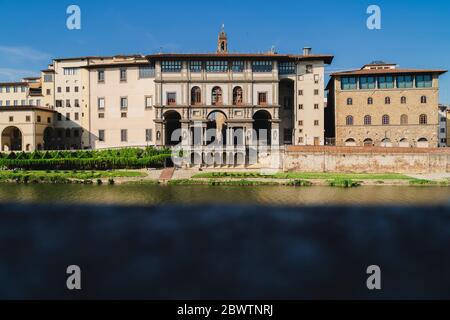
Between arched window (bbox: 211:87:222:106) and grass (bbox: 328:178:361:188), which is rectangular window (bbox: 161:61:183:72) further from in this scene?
grass (bbox: 328:178:361:188)

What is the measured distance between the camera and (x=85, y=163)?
130ft

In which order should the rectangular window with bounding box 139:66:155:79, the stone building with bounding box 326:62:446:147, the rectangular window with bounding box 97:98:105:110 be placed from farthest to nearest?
the rectangular window with bounding box 97:98:105:110 → the rectangular window with bounding box 139:66:155:79 → the stone building with bounding box 326:62:446:147

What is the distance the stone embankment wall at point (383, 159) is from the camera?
39.7 metres

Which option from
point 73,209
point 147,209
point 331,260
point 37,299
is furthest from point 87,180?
point 331,260

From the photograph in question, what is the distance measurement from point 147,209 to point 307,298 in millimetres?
14179

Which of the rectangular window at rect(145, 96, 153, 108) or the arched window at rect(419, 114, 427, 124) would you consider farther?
the rectangular window at rect(145, 96, 153, 108)

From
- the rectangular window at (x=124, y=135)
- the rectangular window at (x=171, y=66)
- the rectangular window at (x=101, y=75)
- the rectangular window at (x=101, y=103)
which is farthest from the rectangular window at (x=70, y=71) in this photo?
the rectangular window at (x=171, y=66)

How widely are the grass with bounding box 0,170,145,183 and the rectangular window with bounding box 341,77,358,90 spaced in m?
31.0

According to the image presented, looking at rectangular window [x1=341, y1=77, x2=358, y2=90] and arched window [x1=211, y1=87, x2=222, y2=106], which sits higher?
rectangular window [x1=341, y1=77, x2=358, y2=90]

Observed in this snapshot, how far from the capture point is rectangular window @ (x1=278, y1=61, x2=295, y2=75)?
160 feet

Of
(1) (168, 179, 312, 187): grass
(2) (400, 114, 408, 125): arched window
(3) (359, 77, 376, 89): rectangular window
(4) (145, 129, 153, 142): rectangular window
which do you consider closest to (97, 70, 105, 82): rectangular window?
(4) (145, 129, 153, 142): rectangular window

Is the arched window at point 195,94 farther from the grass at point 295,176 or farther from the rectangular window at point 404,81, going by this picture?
the rectangular window at point 404,81

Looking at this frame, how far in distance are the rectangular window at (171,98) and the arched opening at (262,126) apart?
39.2 feet

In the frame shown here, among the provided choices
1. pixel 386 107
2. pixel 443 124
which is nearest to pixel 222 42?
pixel 386 107
